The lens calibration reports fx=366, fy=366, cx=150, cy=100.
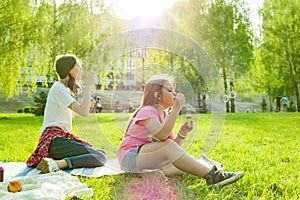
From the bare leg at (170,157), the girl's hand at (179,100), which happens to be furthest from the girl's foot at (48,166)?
the girl's hand at (179,100)

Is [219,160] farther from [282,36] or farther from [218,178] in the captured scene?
[282,36]

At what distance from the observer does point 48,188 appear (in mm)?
2629

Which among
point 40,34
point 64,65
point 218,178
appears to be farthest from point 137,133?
point 40,34

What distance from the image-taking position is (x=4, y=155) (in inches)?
195

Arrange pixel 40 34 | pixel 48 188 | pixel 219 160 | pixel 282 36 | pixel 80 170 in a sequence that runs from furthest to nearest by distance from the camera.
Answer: pixel 282 36
pixel 40 34
pixel 219 160
pixel 80 170
pixel 48 188

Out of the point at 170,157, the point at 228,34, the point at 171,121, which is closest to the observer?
the point at 171,121

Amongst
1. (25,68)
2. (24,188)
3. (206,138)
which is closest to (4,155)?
(24,188)

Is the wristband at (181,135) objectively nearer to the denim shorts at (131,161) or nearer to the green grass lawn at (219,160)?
the green grass lawn at (219,160)

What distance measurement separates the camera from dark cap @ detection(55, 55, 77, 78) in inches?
149

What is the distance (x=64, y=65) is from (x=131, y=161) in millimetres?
1332

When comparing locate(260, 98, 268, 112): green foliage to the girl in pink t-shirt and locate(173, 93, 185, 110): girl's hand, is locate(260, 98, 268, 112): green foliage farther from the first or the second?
locate(173, 93, 185, 110): girl's hand

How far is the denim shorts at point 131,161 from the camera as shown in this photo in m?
3.05

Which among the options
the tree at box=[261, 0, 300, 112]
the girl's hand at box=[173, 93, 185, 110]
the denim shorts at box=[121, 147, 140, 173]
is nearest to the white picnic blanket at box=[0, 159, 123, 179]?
the denim shorts at box=[121, 147, 140, 173]

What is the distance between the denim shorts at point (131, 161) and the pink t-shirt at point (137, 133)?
0.13 ft
